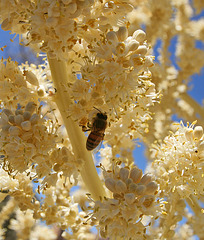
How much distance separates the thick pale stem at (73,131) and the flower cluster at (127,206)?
0.19 meters

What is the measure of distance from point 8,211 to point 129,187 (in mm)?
1926

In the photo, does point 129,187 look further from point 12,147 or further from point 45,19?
point 45,19

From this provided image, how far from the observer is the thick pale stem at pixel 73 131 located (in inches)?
57.2

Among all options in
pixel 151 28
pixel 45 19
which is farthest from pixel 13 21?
pixel 151 28

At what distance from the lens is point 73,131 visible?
150 centimetres

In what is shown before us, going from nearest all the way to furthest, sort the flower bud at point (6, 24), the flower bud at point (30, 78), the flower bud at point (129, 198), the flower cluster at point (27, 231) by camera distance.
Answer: the flower bud at point (129, 198) → the flower bud at point (6, 24) → the flower bud at point (30, 78) → the flower cluster at point (27, 231)

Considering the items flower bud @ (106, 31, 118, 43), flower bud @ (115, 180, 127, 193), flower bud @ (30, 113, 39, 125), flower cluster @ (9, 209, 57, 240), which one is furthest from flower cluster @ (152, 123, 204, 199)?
flower cluster @ (9, 209, 57, 240)

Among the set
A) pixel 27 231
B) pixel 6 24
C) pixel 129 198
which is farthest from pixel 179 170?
pixel 27 231

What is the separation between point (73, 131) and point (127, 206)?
45 centimetres

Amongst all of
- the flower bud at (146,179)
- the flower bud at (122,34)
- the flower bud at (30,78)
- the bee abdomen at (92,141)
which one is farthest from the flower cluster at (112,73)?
the flower bud at (146,179)

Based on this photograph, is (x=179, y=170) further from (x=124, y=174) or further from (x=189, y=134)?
(x=124, y=174)

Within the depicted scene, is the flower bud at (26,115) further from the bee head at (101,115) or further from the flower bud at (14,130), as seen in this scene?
the bee head at (101,115)

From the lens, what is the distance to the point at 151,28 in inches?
140

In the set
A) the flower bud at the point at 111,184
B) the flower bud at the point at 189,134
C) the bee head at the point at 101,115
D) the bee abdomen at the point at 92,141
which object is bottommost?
the flower bud at the point at 111,184
